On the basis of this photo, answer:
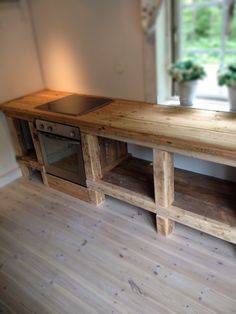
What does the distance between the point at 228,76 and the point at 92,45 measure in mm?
1248

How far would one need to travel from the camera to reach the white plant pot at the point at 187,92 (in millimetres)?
2125

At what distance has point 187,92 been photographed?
7.14ft

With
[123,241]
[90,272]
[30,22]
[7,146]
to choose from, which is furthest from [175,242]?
[30,22]

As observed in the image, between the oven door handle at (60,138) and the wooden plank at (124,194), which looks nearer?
the wooden plank at (124,194)

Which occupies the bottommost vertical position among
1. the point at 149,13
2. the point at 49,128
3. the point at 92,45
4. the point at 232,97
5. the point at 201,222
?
the point at 201,222

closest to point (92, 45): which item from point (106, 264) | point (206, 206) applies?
point (206, 206)

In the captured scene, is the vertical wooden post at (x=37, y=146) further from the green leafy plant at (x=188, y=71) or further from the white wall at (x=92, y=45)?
the green leafy plant at (x=188, y=71)

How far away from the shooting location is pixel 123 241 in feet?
6.98

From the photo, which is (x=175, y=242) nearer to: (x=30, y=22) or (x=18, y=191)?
(x=18, y=191)

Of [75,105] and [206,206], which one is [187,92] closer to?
[206,206]

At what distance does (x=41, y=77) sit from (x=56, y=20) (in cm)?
64

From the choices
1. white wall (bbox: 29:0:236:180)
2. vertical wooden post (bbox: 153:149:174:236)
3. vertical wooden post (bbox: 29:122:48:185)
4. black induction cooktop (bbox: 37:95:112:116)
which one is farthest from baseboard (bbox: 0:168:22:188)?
vertical wooden post (bbox: 153:149:174:236)

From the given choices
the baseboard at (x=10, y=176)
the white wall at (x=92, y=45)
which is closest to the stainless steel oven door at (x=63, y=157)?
the baseboard at (x=10, y=176)

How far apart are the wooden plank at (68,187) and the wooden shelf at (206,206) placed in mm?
776
